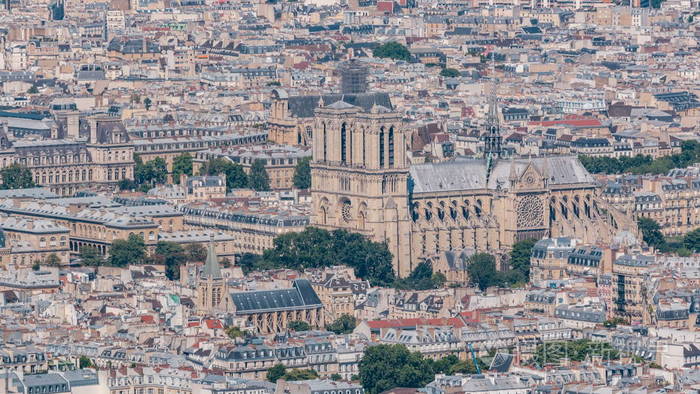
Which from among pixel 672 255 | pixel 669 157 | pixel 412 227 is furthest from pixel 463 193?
pixel 669 157

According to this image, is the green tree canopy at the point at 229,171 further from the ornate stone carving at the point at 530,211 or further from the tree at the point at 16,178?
the ornate stone carving at the point at 530,211

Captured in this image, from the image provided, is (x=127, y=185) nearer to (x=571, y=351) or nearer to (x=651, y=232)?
(x=651, y=232)

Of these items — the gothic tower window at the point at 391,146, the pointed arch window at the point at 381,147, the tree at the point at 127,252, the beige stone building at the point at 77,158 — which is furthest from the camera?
the beige stone building at the point at 77,158

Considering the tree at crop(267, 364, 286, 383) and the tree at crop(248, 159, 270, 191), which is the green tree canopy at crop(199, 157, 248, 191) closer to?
the tree at crop(248, 159, 270, 191)

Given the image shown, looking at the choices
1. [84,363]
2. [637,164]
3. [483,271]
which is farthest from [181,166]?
[84,363]

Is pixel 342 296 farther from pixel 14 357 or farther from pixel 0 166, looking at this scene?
pixel 0 166

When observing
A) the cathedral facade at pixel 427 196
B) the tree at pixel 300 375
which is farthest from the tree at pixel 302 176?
the tree at pixel 300 375
